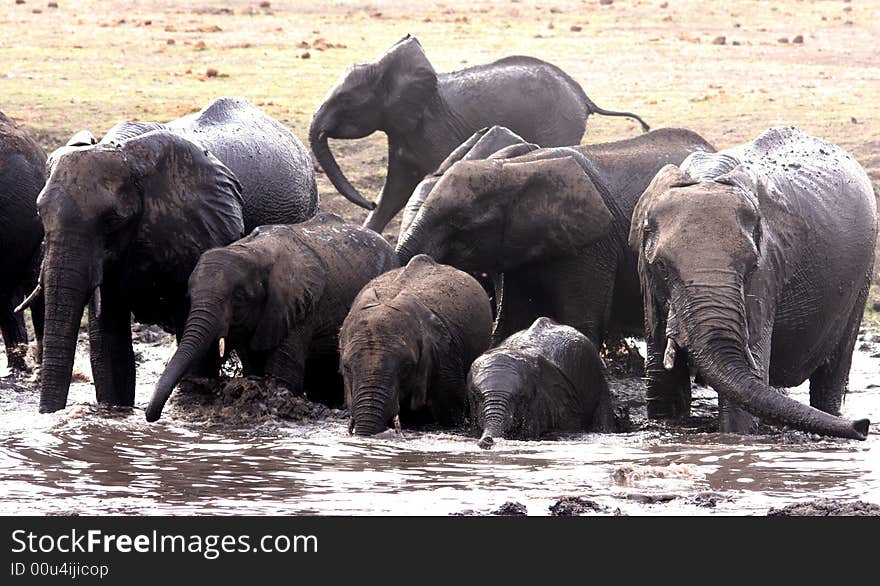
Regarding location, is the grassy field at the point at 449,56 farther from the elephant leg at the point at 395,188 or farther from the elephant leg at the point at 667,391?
the elephant leg at the point at 667,391

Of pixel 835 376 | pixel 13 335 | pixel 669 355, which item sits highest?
pixel 669 355

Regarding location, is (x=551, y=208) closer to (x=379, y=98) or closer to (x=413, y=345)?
(x=413, y=345)

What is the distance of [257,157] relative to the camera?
11625 mm

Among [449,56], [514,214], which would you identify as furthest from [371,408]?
[449,56]

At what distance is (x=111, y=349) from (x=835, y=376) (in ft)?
14.3

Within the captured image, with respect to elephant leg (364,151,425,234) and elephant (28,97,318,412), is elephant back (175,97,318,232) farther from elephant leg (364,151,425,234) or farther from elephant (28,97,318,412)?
elephant leg (364,151,425,234)

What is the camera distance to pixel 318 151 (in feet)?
49.6

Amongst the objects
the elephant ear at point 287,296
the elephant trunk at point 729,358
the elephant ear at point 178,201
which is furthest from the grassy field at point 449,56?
the elephant trunk at point 729,358

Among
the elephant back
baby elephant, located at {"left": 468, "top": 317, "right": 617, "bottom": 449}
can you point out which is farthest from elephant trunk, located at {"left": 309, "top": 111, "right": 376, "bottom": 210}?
baby elephant, located at {"left": 468, "top": 317, "right": 617, "bottom": 449}

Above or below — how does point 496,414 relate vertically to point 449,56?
above

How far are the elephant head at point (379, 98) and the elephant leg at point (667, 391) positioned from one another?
5.91m

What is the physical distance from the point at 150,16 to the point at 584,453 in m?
26.9

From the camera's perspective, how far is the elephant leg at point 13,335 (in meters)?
12.1

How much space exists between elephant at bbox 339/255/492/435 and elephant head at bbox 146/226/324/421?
0.46 meters
